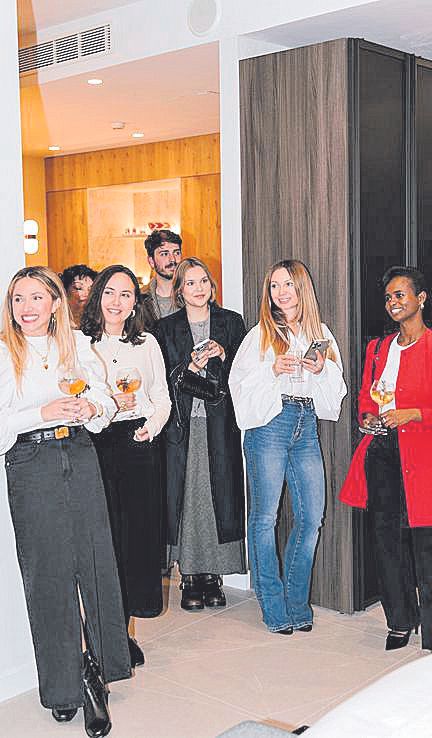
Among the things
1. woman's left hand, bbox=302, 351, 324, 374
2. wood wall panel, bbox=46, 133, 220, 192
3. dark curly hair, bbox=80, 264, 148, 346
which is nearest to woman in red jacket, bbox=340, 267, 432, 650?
woman's left hand, bbox=302, 351, 324, 374

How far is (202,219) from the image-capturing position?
28.1ft

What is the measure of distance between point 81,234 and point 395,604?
6.59m

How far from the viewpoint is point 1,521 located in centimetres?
343

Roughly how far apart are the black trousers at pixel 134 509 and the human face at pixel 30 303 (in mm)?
617

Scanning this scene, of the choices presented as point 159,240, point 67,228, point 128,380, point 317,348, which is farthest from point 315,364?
point 67,228

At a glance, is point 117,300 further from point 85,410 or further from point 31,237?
point 31,237

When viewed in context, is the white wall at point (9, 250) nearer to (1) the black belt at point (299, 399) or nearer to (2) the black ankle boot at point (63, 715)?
(2) the black ankle boot at point (63, 715)

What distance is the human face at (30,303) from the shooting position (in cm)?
312

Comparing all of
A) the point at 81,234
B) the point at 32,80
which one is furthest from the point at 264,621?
the point at 81,234

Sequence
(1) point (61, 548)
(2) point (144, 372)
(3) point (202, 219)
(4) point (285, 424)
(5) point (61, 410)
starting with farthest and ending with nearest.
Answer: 1. (3) point (202, 219)
2. (4) point (285, 424)
3. (2) point (144, 372)
4. (1) point (61, 548)
5. (5) point (61, 410)

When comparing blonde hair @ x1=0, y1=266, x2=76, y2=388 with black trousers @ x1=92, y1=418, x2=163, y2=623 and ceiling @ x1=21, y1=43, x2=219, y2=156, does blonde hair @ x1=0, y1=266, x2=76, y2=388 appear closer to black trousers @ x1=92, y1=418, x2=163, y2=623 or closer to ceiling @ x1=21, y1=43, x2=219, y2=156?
black trousers @ x1=92, y1=418, x2=163, y2=623

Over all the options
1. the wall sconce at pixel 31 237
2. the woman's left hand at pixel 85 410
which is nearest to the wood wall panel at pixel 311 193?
the woman's left hand at pixel 85 410

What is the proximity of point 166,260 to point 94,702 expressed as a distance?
2237 millimetres

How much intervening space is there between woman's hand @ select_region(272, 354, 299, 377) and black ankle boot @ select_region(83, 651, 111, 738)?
51.6 inches
